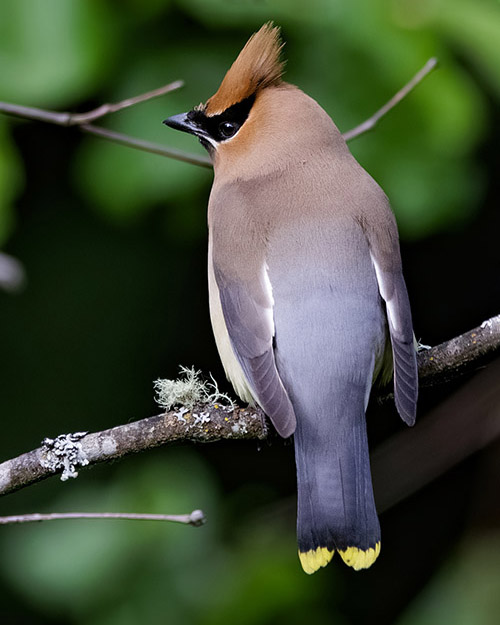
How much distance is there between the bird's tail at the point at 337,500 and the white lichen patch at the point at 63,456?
556 mm

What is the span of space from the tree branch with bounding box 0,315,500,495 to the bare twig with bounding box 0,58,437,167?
75 cm

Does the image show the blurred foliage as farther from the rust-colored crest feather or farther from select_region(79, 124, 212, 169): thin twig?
select_region(79, 124, 212, 169): thin twig

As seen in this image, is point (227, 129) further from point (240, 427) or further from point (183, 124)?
point (240, 427)

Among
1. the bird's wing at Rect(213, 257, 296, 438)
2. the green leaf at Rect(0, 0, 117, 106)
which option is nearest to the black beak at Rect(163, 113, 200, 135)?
the green leaf at Rect(0, 0, 117, 106)

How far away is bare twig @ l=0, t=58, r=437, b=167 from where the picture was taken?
2.50 meters

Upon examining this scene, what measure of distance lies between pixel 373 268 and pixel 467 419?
1.61ft

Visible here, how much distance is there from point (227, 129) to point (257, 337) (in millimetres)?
872

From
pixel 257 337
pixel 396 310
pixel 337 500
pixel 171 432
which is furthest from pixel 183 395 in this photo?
pixel 396 310

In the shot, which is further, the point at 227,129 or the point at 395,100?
the point at 227,129

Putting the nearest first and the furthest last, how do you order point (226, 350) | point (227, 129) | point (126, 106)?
1. point (126, 106)
2. point (226, 350)
3. point (227, 129)

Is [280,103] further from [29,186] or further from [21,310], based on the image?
[21,310]

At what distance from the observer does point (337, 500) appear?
8.41 ft

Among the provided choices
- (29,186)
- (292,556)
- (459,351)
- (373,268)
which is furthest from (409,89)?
(29,186)

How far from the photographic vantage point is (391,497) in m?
2.99
